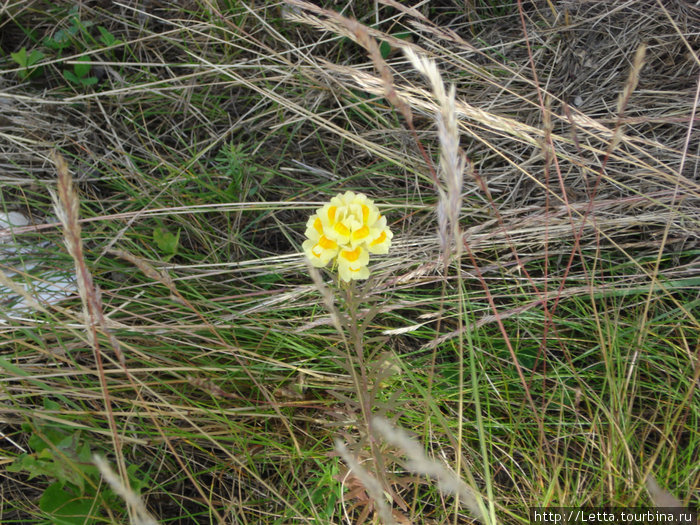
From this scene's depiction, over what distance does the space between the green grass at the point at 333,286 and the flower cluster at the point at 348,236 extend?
15cm

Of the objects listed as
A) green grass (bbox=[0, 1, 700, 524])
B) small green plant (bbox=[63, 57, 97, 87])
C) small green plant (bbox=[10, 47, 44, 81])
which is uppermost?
small green plant (bbox=[10, 47, 44, 81])

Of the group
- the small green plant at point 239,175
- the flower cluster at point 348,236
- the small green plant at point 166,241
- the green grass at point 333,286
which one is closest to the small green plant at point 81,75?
the green grass at point 333,286

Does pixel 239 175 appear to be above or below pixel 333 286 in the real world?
above

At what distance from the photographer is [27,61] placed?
2303 millimetres

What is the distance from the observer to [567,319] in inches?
66.2

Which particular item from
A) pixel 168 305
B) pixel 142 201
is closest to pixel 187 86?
pixel 142 201

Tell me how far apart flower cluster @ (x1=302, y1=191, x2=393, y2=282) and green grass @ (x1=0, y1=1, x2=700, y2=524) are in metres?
0.15

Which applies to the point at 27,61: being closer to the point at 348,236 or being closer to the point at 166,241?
the point at 166,241

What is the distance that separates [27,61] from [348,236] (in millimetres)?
2024

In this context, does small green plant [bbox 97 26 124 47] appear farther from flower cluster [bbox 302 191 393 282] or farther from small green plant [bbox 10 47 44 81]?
flower cluster [bbox 302 191 393 282]

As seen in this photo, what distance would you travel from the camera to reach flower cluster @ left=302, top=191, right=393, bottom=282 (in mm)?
1129

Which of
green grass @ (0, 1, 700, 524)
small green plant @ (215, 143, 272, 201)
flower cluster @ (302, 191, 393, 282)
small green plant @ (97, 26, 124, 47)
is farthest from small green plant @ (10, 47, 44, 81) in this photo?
flower cluster @ (302, 191, 393, 282)

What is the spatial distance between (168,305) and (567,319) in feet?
4.38

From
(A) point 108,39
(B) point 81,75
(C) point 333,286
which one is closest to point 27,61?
(B) point 81,75
